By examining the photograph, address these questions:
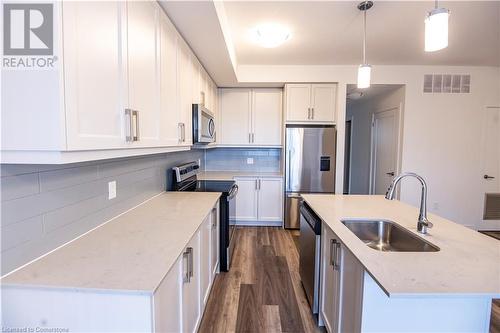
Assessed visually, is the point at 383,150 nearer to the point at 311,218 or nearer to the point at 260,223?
the point at 260,223

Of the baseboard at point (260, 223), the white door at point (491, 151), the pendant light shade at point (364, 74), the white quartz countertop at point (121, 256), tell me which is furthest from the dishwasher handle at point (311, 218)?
the white door at point (491, 151)

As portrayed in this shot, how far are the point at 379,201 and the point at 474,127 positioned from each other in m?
2.90

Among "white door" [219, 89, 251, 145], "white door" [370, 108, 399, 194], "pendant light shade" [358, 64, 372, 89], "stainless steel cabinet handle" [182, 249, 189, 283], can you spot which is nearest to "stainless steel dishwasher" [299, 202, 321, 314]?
"stainless steel cabinet handle" [182, 249, 189, 283]

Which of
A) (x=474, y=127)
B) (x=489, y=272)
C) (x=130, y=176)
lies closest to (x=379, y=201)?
(x=489, y=272)

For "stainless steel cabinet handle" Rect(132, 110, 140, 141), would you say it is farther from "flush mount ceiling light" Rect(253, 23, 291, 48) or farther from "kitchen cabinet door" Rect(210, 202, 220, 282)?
"flush mount ceiling light" Rect(253, 23, 291, 48)

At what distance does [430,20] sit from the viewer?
1489 millimetres

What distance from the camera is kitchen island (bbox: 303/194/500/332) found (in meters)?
0.96

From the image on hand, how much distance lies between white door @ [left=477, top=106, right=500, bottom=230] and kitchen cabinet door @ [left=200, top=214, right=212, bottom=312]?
434cm

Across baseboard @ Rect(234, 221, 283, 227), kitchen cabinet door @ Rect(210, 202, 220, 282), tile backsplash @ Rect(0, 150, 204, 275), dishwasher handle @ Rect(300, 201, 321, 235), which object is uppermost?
tile backsplash @ Rect(0, 150, 204, 275)

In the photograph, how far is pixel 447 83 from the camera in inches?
154

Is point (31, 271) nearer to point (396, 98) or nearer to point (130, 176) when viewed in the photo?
point (130, 176)

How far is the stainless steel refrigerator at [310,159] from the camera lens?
3963 millimetres

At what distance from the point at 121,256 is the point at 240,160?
11.6 feet

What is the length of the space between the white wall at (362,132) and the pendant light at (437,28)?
10.2ft
